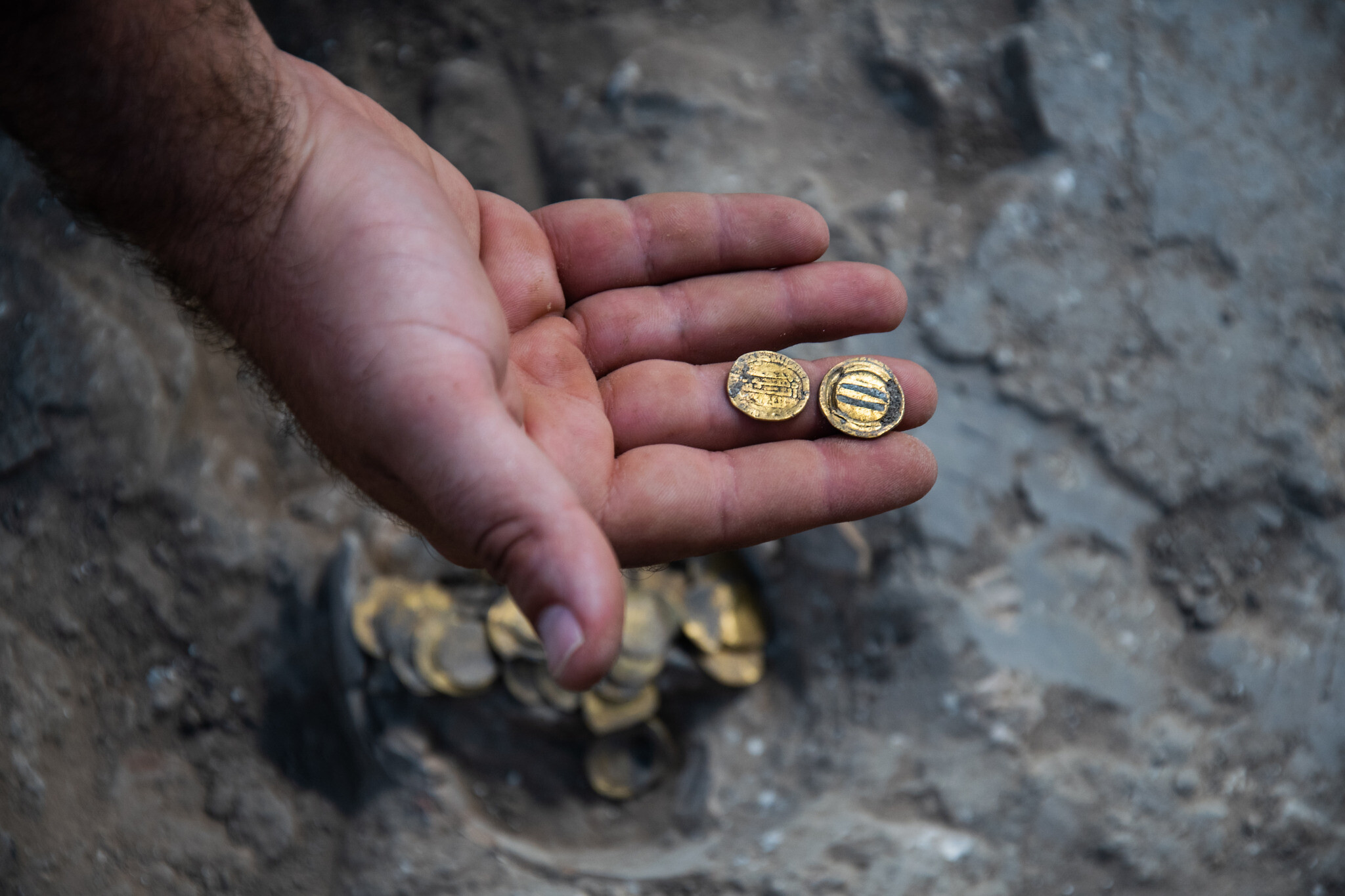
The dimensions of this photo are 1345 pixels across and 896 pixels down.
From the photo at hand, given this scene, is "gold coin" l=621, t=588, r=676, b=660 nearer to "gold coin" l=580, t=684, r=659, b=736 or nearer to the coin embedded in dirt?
"gold coin" l=580, t=684, r=659, b=736

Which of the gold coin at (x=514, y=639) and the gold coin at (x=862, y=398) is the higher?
the gold coin at (x=862, y=398)

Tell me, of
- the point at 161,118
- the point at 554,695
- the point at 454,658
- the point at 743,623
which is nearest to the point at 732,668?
the point at 743,623

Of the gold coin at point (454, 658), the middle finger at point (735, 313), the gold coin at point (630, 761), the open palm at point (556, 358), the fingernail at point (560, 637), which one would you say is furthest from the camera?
the gold coin at point (630, 761)

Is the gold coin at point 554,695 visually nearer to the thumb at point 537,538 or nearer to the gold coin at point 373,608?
the gold coin at point 373,608

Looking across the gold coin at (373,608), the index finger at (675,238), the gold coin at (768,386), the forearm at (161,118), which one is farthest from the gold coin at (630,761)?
the forearm at (161,118)

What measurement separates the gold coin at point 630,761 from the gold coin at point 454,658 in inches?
16.1

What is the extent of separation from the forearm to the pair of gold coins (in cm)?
116

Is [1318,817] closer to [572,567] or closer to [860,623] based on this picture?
[860,623]

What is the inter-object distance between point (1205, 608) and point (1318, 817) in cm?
60

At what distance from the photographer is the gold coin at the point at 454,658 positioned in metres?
2.64

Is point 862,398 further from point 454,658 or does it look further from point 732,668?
point 454,658

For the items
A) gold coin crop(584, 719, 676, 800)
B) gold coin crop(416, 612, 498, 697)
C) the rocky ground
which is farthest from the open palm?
gold coin crop(584, 719, 676, 800)

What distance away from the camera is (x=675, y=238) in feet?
8.26

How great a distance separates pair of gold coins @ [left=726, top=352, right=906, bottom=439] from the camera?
87.9 inches
